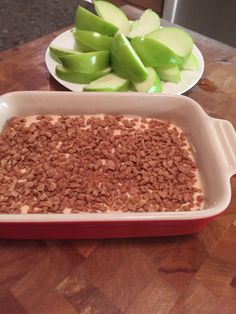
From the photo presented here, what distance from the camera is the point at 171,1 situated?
1725 mm

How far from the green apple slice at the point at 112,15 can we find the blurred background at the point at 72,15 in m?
0.20

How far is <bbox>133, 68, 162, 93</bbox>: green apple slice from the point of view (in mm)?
817

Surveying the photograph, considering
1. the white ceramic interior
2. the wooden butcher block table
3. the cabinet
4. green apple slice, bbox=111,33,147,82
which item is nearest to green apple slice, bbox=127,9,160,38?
green apple slice, bbox=111,33,147,82

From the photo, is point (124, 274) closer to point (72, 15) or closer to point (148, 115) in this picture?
point (148, 115)

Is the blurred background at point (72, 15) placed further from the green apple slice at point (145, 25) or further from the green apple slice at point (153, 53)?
the green apple slice at point (153, 53)

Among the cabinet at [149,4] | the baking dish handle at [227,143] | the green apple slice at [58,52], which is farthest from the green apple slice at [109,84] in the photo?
the cabinet at [149,4]

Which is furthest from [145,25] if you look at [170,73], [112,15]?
[170,73]

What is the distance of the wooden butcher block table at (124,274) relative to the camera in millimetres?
504

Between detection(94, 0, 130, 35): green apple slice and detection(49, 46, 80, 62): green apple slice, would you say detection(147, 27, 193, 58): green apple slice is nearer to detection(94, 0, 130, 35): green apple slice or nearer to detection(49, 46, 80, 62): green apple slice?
detection(94, 0, 130, 35): green apple slice

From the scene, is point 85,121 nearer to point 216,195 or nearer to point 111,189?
point 111,189

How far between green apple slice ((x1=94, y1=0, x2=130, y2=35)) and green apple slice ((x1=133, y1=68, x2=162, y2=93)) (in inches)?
9.3

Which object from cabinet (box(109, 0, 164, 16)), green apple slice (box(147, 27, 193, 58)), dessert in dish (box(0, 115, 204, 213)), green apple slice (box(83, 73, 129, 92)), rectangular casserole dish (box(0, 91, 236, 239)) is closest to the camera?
rectangular casserole dish (box(0, 91, 236, 239))

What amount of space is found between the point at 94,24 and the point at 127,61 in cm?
21

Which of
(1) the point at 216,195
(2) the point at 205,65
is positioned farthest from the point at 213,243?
(2) the point at 205,65
